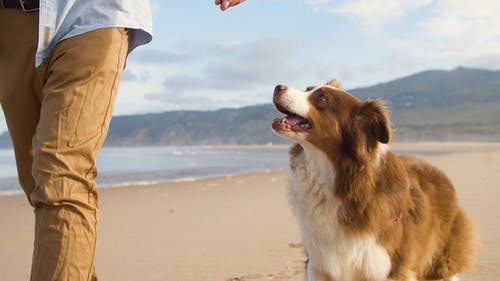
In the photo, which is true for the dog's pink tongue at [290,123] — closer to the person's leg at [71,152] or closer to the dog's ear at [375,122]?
the dog's ear at [375,122]

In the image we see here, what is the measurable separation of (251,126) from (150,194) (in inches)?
3029

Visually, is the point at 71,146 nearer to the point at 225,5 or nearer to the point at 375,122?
Answer: the point at 225,5

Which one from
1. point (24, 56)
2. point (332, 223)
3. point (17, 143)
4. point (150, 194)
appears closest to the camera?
point (24, 56)

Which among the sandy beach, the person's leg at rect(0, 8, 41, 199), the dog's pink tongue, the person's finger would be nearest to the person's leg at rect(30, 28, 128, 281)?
the person's leg at rect(0, 8, 41, 199)

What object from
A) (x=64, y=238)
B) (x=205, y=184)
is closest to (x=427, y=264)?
(x=64, y=238)

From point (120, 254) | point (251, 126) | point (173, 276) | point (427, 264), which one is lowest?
point (251, 126)

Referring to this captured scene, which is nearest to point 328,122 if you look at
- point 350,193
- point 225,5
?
point 350,193

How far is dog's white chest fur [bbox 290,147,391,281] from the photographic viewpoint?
3.30m

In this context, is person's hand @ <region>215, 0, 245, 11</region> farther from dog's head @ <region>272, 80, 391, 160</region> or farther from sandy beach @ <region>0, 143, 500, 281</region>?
sandy beach @ <region>0, 143, 500, 281</region>

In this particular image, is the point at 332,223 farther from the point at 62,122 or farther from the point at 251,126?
A: the point at 251,126

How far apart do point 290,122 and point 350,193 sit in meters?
0.58

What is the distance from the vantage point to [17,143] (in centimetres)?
268

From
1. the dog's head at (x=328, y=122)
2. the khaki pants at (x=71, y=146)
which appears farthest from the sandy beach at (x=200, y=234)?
the khaki pants at (x=71, y=146)

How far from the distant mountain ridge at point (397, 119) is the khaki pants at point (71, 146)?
61.5 metres
